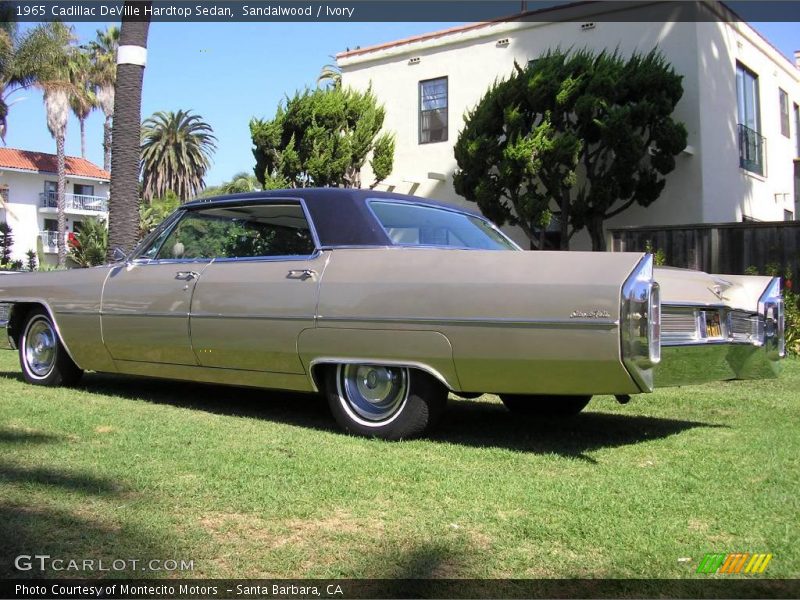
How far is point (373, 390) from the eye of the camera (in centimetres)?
510

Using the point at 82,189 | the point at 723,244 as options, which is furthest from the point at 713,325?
the point at 82,189

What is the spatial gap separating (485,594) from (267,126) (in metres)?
Result: 15.3

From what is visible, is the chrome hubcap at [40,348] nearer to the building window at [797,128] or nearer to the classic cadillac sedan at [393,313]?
the classic cadillac sedan at [393,313]

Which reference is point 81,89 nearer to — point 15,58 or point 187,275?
point 15,58

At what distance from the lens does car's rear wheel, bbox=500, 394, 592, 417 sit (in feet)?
18.9

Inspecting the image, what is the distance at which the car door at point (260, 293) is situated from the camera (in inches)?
206

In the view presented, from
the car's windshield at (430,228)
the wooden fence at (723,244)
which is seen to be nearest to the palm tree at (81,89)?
the wooden fence at (723,244)

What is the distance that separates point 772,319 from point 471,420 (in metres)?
2.02

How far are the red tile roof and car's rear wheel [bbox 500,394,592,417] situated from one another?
49.3m

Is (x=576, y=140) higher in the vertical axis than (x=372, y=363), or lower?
higher

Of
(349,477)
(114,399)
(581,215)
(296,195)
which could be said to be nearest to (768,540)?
(349,477)

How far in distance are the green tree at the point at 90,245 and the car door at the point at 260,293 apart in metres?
24.0

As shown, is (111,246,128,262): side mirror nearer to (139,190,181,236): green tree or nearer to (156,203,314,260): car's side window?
(156,203,314,260): car's side window

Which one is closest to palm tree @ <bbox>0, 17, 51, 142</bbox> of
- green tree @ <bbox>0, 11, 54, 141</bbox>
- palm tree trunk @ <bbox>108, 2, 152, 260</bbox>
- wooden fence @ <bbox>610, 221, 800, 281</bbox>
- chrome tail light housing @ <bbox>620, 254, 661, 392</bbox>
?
green tree @ <bbox>0, 11, 54, 141</bbox>
